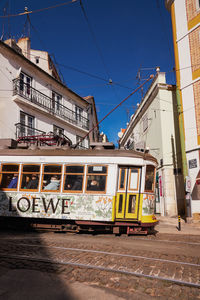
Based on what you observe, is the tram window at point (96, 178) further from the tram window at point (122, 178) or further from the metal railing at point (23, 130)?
the metal railing at point (23, 130)

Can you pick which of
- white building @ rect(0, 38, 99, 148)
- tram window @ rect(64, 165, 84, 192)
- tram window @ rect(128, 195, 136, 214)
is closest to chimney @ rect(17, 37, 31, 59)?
white building @ rect(0, 38, 99, 148)

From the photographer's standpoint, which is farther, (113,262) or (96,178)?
(96,178)

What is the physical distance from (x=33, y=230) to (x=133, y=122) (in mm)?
19595

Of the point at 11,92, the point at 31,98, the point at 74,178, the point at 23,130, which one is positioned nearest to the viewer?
the point at 74,178

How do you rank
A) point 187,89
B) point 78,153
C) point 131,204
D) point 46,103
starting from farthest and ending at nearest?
point 46,103, point 187,89, point 78,153, point 131,204

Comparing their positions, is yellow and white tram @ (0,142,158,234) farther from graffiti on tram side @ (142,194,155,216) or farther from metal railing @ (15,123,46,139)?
metal railing @ (15,123,46,139)

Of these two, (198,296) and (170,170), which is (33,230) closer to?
(198,296)

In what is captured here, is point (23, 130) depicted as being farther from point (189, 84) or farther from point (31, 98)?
point (189, 84)

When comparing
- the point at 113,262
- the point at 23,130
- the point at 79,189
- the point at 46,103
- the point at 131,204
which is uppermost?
the point at 46,103

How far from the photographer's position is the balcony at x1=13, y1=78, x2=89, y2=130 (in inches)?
724

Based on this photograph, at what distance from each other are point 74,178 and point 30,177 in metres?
1.69

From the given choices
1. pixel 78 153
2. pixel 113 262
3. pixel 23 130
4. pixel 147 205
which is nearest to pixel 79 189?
pixel 78 153

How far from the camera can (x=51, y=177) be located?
8828mm

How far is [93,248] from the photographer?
6.66m
